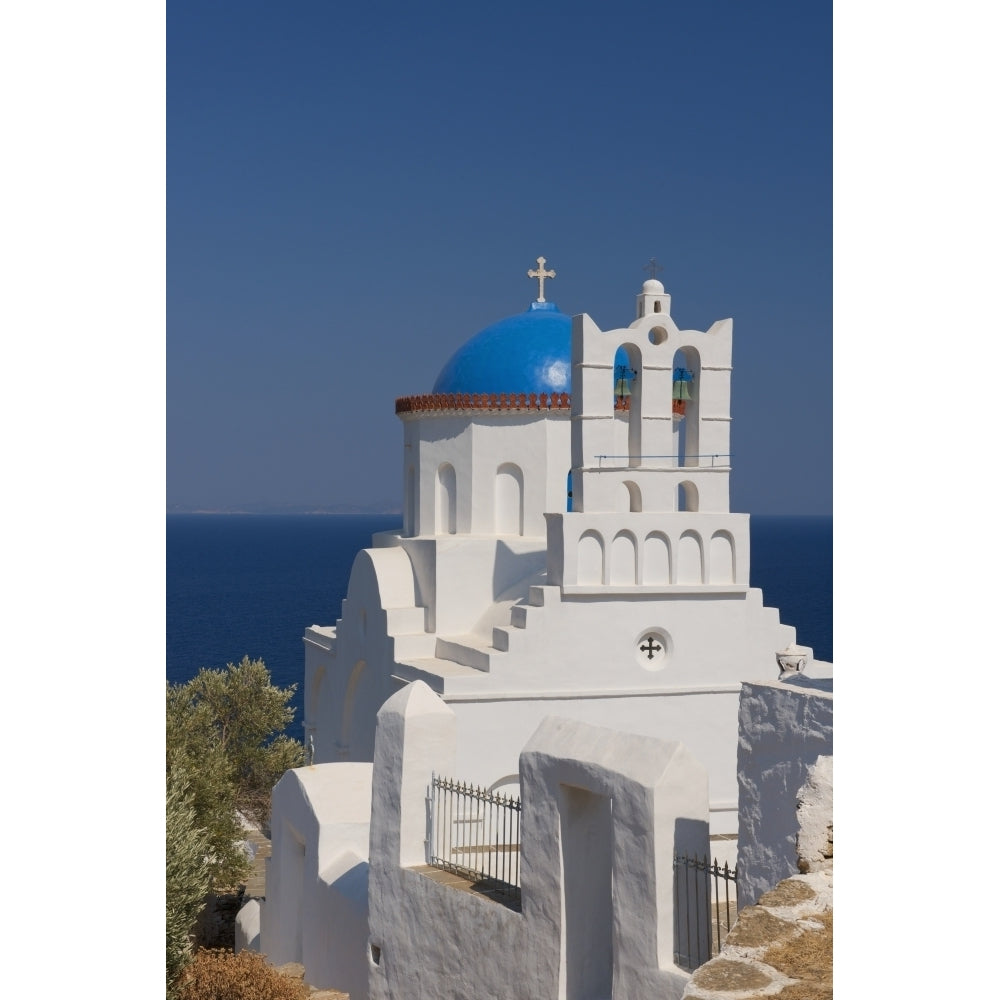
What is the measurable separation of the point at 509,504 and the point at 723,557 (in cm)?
314

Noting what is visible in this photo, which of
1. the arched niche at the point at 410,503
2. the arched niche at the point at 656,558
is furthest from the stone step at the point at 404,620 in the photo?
the arched niche at the point at 656,558

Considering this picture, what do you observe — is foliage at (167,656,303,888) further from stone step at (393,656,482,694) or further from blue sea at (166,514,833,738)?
blue sea at (166,514,833,738)

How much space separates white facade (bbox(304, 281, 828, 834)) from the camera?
14.2m

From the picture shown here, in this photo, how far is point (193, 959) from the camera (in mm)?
10914

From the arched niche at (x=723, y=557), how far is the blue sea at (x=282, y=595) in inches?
226

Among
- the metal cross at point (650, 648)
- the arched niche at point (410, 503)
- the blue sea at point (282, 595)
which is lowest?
the blue sea at point (282, 595)

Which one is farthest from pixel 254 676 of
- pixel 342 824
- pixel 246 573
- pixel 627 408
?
pixel 246 573

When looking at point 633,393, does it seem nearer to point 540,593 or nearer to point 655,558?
point 655,558

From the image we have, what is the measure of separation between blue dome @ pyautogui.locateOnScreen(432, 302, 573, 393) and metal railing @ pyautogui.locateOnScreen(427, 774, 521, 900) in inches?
296

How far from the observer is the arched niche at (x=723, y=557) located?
49.0ft

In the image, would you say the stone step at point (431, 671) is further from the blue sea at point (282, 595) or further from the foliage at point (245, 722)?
the blue sea at point (282, 595)

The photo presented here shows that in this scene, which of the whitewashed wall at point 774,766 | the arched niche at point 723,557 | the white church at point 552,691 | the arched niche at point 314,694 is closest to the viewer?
the whitewashed wall at point 774,766

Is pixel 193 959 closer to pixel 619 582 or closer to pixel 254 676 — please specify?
pixel 619 582
